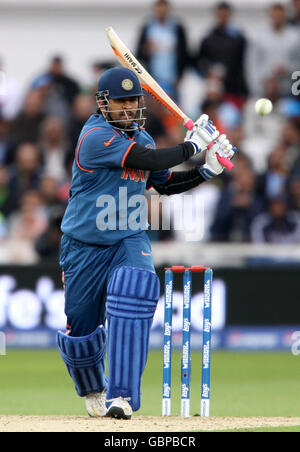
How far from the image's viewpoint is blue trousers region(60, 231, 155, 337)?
650cm

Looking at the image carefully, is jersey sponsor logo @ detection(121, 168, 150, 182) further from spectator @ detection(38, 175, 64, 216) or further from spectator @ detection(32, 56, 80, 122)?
spectator @ detection(32, 56, 80, 122)

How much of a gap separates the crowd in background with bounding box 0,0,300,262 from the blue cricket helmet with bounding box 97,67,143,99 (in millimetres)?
5244

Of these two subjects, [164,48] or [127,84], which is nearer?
[127,84]

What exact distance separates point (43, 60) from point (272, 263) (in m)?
5.85

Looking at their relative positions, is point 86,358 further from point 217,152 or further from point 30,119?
point 30,119

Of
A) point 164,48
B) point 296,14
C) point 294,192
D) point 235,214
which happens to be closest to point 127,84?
point 235,214

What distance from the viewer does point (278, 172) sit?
12.4 m

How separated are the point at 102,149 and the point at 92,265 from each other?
0.74 meters

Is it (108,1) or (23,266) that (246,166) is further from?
(108,1)

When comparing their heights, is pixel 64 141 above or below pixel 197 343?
above

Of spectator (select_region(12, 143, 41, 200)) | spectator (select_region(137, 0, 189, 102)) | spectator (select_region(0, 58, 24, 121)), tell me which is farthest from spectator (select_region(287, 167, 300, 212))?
spectator (select_region(0, 58, 24, 121))

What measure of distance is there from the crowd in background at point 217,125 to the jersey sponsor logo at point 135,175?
509 centimetres

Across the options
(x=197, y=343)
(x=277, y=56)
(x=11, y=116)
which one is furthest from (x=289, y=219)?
(x=11, y=116)

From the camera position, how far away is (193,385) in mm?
9391
